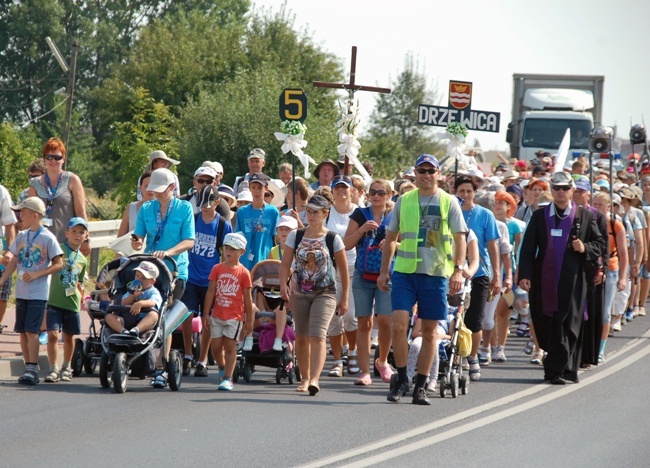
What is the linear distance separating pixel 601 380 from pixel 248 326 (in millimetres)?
3797

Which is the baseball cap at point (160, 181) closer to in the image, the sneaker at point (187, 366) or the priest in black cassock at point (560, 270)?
the sneaker at point (187, 366)

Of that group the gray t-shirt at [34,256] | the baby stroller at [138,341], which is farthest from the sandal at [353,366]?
the gray t-shirt at [34,256]

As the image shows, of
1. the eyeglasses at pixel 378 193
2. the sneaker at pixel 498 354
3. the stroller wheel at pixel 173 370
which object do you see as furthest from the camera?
the sneaker at pixel 498 354

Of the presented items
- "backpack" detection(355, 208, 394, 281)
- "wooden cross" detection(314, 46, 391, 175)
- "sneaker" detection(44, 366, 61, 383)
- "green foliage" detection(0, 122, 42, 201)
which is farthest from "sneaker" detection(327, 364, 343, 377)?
"green foliage" detection(0, 122, 42, 201)

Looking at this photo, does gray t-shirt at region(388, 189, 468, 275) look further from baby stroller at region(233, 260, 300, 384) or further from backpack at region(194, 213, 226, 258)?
backpack at region(194, 213, 226, 258)

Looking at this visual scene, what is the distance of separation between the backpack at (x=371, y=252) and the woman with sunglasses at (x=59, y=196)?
2.92 m

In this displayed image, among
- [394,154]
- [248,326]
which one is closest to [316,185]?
[248,326]

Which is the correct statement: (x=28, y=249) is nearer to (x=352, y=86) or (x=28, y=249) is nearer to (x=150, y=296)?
(x=150, y=296)

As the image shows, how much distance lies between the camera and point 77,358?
1301 cm

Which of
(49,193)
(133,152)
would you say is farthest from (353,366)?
(133,152)

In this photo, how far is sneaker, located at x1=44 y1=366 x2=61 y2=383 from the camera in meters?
12.4

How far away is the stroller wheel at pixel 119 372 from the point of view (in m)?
11.6

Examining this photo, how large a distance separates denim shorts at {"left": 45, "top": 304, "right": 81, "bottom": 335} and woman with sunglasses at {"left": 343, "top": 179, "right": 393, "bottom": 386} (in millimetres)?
2797

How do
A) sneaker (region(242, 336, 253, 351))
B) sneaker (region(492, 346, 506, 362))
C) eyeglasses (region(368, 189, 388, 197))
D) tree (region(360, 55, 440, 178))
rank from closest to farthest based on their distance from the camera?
sneaker (region(242, 336, 253, 351)), eyeglasses (region(368, 189, 388, 197)), sneaker (region(492, 346, 506, 362)), tree (region(360, 55, 440, 178))
